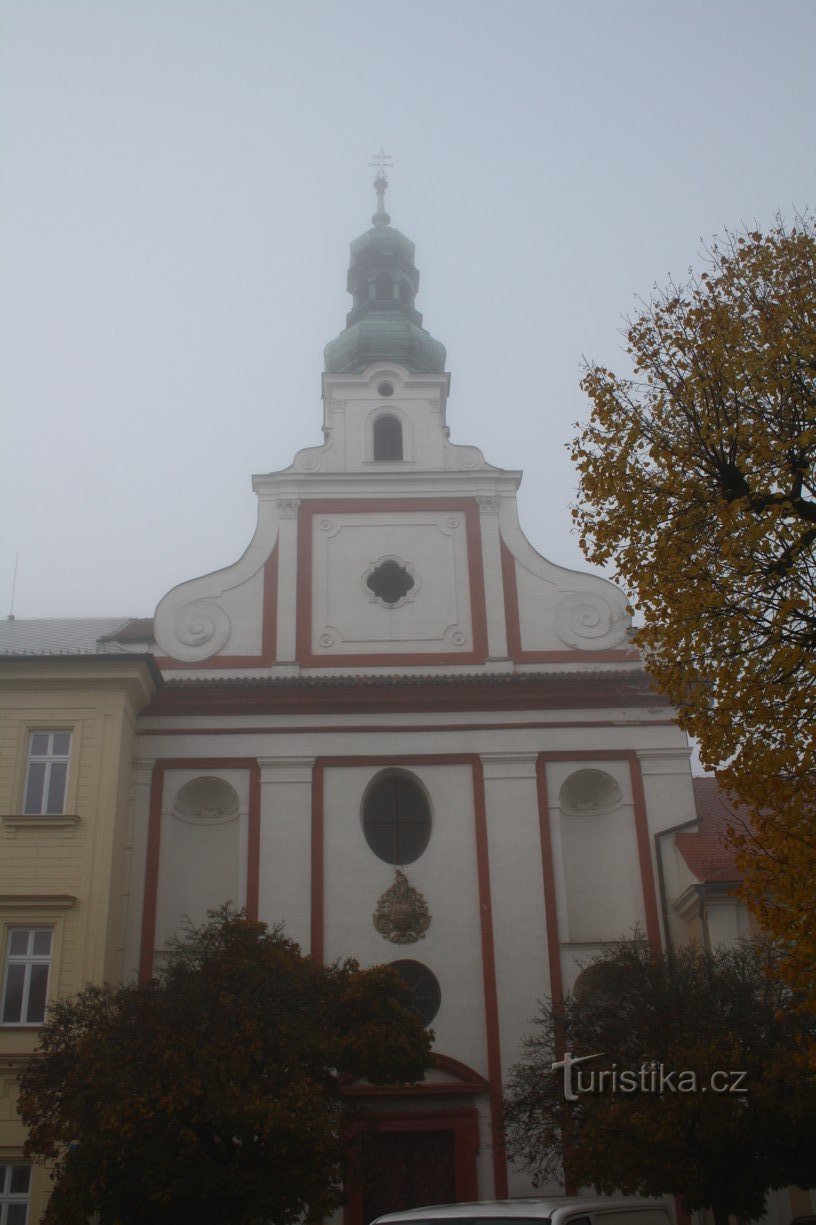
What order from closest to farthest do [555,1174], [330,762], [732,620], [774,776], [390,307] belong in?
[774,776], [732,620], [555,1174], [330,762], [390,307]

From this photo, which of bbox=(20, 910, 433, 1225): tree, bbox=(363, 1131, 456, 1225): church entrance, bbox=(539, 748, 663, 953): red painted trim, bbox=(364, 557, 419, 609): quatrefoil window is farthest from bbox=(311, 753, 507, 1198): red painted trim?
bbox=(20, 910, 433, 1225): tree

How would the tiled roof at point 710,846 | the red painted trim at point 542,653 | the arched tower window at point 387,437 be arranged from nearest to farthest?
1. the tiled roof at point 710,846
2. the red painted trim at point 542,653
3. the arched tower window at point 387,437

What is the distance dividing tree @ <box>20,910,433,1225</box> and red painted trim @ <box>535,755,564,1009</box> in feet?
18.5

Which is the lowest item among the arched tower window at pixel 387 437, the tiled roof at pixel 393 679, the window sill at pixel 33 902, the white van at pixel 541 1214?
the white van at pixel 541 1214

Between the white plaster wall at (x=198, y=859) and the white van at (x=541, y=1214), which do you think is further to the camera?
the white plaster wall at (x=198, y=859)

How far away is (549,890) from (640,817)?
194 centimetres

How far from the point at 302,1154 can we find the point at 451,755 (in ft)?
29.3

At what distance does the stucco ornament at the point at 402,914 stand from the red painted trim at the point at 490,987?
3.04 feet

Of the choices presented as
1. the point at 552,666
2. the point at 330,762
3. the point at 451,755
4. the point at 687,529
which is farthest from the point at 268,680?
the point at 687,529

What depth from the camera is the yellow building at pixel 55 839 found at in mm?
16625

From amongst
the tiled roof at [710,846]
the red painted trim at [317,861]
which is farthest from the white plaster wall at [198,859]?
the tiled roof at [710,846]

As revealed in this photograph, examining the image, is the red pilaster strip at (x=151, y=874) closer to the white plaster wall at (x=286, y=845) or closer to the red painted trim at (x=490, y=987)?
the white plaster wall at (x=286, y=845)

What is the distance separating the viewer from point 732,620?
32.2 ft

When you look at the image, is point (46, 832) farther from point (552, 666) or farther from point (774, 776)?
point (774, 776)
